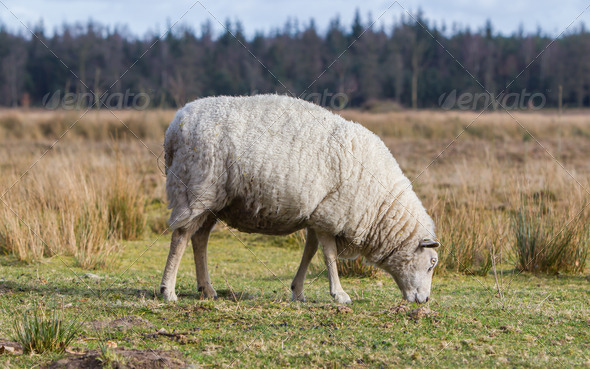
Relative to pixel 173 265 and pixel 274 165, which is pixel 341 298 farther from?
pixel 173 265

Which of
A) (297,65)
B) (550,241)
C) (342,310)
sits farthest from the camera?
(297,65)

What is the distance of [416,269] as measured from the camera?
6738 mm

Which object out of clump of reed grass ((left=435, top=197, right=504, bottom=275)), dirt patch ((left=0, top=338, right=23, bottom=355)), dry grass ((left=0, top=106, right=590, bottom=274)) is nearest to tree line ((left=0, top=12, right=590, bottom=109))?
dry grass ((left=0, top=106, right=590, bottom=274))

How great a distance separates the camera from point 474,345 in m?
4.85

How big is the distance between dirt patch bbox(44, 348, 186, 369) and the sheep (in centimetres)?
194

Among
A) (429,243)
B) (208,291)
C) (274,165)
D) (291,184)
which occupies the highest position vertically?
(274,165)

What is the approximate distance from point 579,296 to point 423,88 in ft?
143

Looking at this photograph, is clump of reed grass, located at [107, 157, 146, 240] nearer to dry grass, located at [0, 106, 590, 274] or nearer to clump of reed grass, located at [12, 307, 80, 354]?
dry grass, located at [0, 106, 590, 274]

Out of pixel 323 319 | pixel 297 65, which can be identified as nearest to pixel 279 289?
pixel 323 319

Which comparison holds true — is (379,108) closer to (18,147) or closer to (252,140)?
(18,147)

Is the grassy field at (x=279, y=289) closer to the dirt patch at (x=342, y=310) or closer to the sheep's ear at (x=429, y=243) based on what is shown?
the dirt patch at (x=342, y=310)

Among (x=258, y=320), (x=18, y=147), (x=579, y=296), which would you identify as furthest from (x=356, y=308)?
(x=18, y=147)

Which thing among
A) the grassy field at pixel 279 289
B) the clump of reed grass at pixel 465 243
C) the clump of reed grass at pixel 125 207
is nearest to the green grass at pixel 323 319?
the grassy field at pixel 279 289

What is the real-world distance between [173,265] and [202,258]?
47 centimetres
